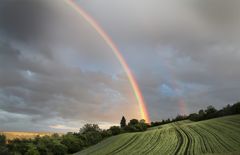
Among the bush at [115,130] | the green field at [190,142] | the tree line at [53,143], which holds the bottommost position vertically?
the green field at [190,142]

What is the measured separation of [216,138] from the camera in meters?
80.9

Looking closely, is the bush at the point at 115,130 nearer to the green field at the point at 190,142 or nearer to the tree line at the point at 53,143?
the tree line at the point at 53,143

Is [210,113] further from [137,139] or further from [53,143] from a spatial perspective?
[53,143]

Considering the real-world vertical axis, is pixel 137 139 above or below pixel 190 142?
above

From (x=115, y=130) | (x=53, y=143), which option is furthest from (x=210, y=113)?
(x=53, y=143)

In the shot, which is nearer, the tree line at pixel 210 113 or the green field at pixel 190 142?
the green field at pixel 190 142

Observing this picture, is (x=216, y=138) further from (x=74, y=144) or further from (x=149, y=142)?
(x=74, y=144)

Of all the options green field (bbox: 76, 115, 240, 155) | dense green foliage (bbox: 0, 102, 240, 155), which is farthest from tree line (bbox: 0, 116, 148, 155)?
green field (bbox: 76, 115, 240, 155)

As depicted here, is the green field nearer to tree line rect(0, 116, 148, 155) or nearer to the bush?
tree line rect(0, 116, 148, 155)

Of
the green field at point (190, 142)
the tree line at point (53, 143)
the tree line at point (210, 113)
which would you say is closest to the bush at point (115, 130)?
the tree line at point (53, 143)

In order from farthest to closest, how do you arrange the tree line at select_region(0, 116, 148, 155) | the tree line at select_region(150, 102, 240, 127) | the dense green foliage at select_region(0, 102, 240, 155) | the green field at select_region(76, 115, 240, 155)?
1. the tree line at select_region(150, 102, 240, 127)
2. the tree line at select_region(0, 116, 148, 155)
3. the dense green foliage at select_region(0, 102, 240, 155)
4. the green field at select_region(76, 115, 240, 155)

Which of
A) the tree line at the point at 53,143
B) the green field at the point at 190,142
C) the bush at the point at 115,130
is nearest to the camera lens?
the green field at the point at 190,142

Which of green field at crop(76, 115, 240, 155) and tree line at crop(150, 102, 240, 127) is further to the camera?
tree line at crop(150, 102, 240, 127)

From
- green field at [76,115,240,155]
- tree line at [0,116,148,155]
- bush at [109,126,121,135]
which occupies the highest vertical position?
bush at [109,126,121,135]
